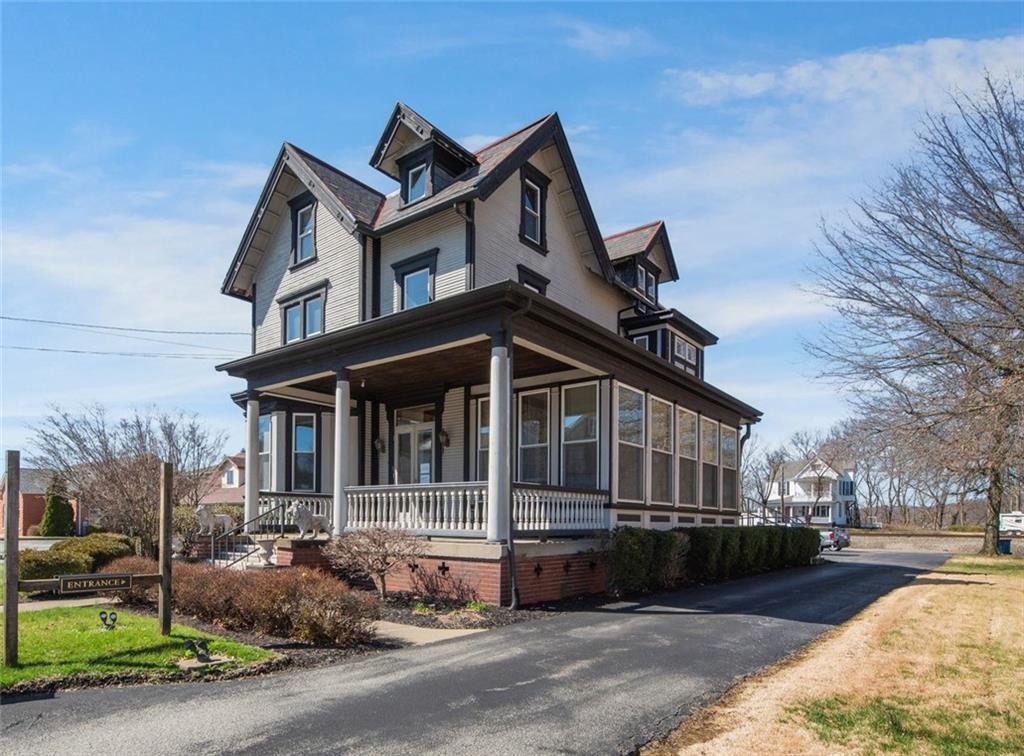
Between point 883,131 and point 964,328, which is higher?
point 883,131

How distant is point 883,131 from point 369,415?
13962 millimetres

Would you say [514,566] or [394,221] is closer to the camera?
[514,566]

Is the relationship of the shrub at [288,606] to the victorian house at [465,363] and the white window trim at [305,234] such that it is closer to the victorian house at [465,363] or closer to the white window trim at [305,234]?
the victorian house at [465,363]

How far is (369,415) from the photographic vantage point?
19812mm

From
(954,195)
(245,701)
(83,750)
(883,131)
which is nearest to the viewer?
(83,750)

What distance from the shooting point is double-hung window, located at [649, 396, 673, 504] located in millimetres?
17234

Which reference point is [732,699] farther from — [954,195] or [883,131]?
[883,131]

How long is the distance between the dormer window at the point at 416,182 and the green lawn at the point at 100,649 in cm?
1089

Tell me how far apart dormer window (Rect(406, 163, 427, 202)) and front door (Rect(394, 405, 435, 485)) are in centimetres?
524

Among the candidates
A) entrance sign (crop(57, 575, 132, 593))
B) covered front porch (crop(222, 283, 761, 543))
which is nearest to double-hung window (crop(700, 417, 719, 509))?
covered front porch (crop(222, 283, 761, 543))

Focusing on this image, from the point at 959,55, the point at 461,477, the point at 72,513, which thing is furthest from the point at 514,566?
the point at 72,513

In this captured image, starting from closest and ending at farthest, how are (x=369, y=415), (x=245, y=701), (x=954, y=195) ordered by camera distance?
1. (x=245, y=701)
2. (x=954, y=195)
3. (x=369, y=415)

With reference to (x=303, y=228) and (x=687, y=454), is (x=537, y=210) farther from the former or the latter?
(x=687, y=454)

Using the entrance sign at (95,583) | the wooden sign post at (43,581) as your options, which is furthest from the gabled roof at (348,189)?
the entrance sign at (95,583)
